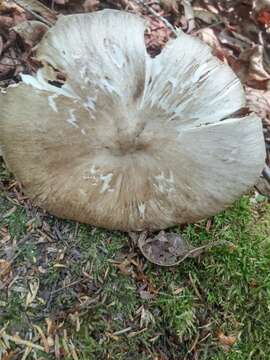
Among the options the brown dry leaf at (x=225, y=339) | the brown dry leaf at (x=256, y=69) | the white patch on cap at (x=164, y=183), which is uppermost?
the brown dry leaf at (x=256, y=69)

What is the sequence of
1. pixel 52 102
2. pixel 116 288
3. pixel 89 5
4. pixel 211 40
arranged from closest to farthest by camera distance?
pixel 52 102 → pixel 116 288 → pixel 89 5 → pixel 211 40

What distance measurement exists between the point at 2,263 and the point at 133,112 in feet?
3.10

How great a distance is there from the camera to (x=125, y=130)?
2275 millimetres

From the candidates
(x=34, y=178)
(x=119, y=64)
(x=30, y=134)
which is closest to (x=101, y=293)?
(x=34, y=178)

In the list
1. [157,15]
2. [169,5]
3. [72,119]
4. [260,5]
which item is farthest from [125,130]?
[260,5]

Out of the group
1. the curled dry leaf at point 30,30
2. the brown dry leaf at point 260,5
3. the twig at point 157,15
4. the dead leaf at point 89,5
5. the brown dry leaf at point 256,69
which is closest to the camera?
the curled dry leaf at point 30,30

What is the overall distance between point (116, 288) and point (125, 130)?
0.77 metres

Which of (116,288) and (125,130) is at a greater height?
(125,130)

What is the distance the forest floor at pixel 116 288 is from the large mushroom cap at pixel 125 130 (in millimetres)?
138

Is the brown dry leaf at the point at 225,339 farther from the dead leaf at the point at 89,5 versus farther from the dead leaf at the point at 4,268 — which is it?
the dead leaf at the point at 89,5

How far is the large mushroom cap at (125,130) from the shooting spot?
225 cm

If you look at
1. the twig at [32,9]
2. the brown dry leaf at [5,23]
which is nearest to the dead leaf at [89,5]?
the twig at [32,9]

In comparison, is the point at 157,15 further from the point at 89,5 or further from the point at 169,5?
the point at 89,5

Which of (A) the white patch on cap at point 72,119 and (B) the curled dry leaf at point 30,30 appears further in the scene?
(B) the curled dry leaf at point 30,30
